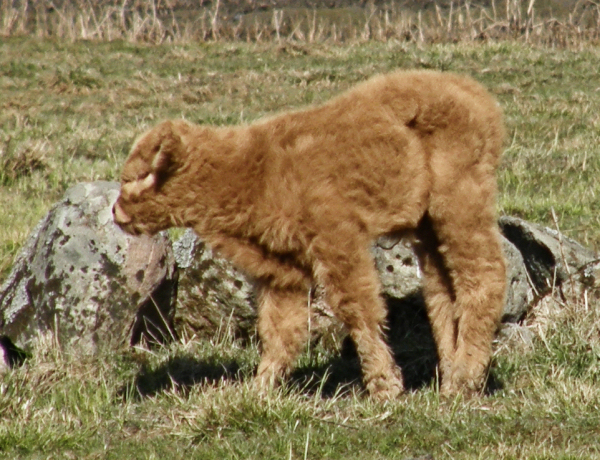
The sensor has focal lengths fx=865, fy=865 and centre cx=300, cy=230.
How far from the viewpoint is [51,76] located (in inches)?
583

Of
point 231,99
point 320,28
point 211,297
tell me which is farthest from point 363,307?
point 320,28

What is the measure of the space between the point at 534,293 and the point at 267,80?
8.85m

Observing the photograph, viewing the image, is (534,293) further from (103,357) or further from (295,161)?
(103,357)

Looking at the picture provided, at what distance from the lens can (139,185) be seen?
16.9 feet

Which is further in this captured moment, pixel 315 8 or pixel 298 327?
pixel 315 8

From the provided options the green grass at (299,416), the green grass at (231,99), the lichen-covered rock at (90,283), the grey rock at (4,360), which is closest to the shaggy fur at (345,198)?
the green grass at (299,416)

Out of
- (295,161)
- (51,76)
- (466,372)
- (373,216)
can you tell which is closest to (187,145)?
(295,161)

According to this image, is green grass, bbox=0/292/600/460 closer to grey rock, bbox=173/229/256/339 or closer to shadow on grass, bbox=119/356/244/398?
shadow on grass, bbox=119/356/244/398

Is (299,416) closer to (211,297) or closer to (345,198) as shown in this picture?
(345,198)

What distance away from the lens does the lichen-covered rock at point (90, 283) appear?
6105 millimetres

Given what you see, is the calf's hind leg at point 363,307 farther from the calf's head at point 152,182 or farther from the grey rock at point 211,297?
the grey rock at point 211,297

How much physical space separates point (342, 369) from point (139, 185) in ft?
6.35

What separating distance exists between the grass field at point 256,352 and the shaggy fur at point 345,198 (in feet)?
1.34

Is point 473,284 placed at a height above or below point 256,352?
above
